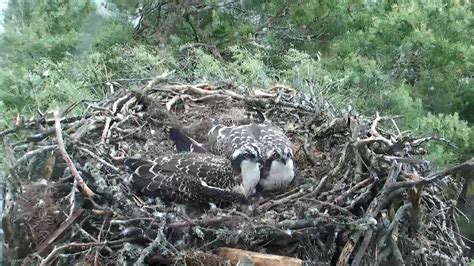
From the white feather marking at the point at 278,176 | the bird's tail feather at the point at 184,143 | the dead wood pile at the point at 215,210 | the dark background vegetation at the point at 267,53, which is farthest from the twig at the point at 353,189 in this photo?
the dark background vegetation at the point at 267,53

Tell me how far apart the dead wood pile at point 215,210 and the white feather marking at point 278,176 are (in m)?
0.05

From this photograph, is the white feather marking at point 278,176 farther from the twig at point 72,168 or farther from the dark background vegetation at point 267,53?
the dark background vegetation at point 267,53

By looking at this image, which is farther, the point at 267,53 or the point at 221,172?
the point at 267,53

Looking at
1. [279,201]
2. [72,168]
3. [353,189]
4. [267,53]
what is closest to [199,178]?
[279,201]

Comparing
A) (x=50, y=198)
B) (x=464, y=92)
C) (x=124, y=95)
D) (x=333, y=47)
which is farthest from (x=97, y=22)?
(x=50, y=198)

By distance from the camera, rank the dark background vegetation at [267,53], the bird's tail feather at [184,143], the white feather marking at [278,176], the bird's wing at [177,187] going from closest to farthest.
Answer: the bird's wing at [177,187] < the white feather marking at [278,176] < the bird's tail feather at [184,143] < the dark background vegetation at [267,53]

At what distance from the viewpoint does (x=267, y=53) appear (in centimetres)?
676

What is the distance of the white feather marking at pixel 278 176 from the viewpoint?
12.3ft

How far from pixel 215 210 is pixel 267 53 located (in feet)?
11.4

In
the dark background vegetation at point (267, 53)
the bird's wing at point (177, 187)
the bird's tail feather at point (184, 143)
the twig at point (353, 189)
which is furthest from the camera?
the dark background vegetation at point (267, 53)

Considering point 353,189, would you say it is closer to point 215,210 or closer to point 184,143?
point 215,210

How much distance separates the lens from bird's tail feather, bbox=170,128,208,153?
13.8ft

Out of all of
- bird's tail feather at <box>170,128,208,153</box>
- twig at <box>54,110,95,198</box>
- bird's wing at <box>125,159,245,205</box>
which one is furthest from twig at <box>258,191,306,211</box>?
twig at <box>54,110,95,198</box>

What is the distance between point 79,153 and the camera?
3.64 metres
